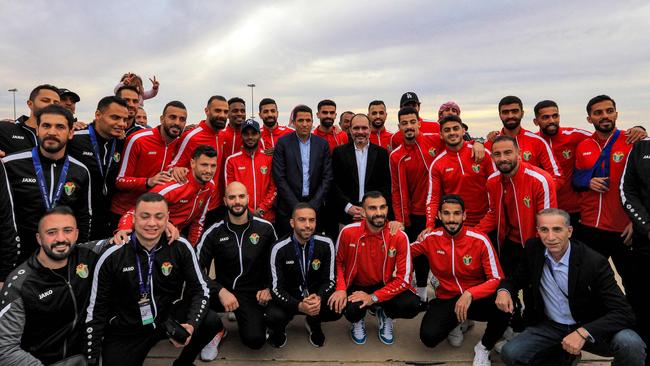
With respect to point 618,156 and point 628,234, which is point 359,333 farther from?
point 618,156

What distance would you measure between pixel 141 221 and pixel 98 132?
1.50 metres

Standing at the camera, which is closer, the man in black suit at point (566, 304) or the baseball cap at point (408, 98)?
the man in black suit at point (566, 304)

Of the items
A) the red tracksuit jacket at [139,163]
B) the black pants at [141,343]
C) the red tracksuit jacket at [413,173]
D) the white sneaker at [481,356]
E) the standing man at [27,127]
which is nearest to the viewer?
the black pants at [141,343]

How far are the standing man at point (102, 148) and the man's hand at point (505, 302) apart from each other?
14.2ft

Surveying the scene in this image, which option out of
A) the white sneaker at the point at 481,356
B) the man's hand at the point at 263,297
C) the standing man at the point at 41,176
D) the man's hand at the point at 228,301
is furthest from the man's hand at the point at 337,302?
the standing man at the point at 41,176

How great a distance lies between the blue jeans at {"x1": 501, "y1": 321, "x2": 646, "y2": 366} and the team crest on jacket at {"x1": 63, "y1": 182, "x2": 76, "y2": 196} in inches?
172

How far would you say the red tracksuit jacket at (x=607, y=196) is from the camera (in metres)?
4.68

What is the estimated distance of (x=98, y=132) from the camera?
458cm

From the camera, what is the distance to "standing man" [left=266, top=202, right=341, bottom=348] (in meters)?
4.39

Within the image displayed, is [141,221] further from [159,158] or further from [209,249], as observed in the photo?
[159,158]

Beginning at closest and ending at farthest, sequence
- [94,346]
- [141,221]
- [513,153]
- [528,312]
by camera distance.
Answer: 1. [94,346]
2. [141,221]
3. [528,312]
4. [513,153]

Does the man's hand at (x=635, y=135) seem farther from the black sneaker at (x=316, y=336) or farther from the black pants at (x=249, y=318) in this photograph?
the black pants at (x=249, y=318)

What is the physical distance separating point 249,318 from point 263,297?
A: 0.85 feet

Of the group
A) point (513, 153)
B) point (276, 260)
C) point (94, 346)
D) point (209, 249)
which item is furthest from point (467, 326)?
point (94, 346)
